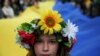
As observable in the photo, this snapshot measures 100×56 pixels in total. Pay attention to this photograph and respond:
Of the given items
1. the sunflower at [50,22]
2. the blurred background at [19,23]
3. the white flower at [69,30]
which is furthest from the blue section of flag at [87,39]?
the sunflower at [50,22]

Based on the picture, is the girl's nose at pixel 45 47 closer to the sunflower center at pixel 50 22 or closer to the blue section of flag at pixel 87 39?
the sunflower center at pixel 50 22

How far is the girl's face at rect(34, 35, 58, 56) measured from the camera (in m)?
4.08

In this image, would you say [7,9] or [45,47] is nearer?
[45,47]

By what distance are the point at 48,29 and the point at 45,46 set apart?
150mm

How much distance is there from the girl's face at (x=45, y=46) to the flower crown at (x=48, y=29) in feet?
0.15

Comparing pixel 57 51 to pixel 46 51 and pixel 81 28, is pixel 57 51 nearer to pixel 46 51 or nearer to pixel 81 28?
pixel 46 51

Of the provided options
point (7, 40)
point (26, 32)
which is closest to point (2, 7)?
point (7, 40)

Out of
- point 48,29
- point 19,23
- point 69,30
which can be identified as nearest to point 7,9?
point 19,23

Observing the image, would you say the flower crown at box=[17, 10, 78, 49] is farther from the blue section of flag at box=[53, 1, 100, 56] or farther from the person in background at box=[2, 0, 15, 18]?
the person in background at box=[2, 0, 15, 18]

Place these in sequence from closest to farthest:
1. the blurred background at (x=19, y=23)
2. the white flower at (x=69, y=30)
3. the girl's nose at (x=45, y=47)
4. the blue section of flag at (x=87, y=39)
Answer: the girl's nose at (x=45, y=47) < the white flower at (x=69, y=30) < the blurred background at (x=19, y=23) < the blue section of flag at (x=87, y=39)

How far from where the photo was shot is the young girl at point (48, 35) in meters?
4.09

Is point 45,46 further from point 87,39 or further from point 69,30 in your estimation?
point 87,39

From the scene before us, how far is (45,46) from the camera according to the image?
4066 mm

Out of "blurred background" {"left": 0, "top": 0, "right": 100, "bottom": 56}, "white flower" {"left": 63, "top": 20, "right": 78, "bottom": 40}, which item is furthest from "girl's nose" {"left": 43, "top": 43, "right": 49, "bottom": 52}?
"blurred background" {"left": 0, "top": 0, "right": 100, "bottom": 56}
